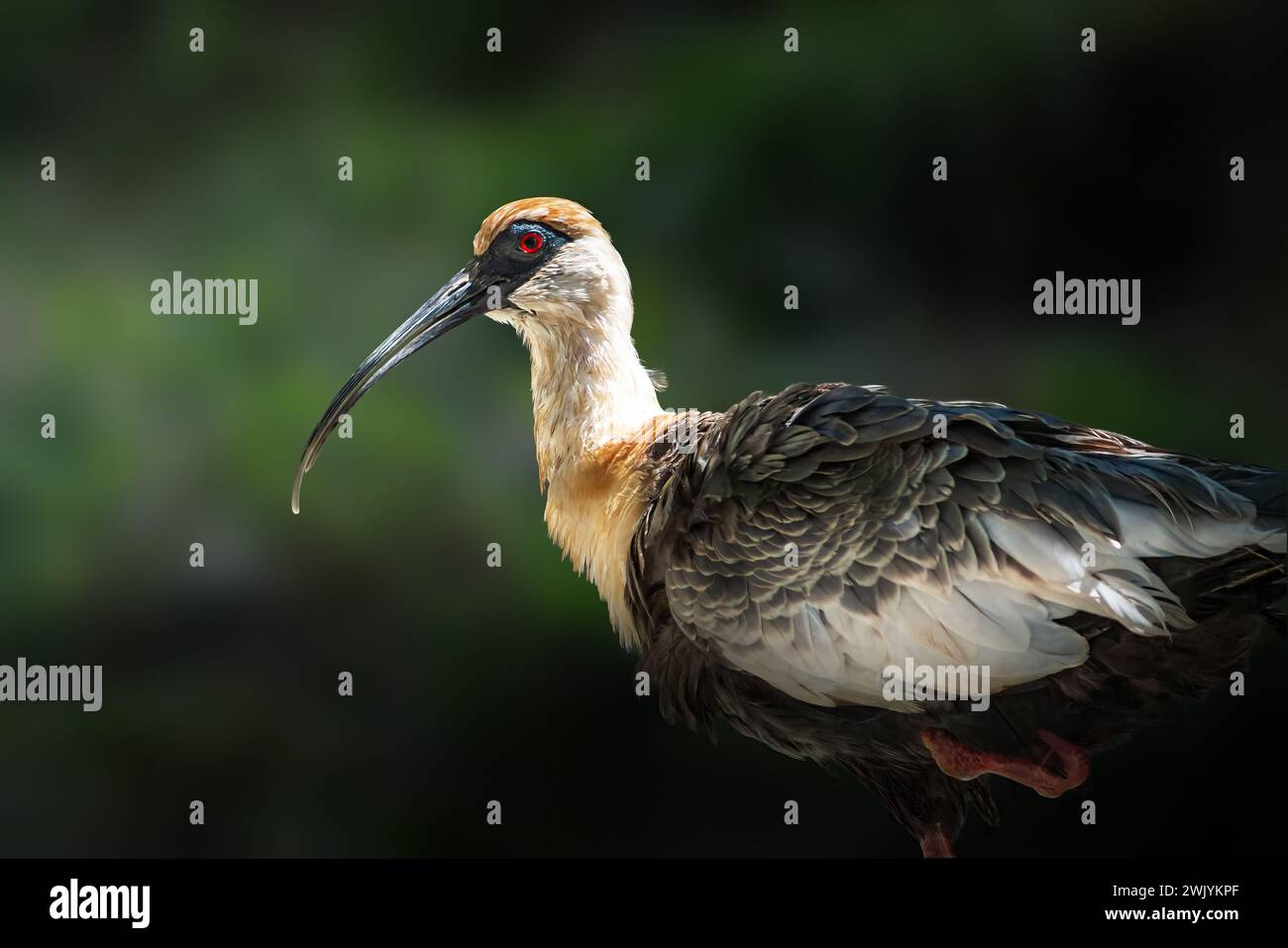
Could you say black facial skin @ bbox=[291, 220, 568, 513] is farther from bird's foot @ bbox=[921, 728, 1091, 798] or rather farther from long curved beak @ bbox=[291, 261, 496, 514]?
bird's foot @ bbox=[921, 728, 1091, 798]

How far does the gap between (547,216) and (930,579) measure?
1.35 metres

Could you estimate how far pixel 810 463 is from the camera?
3145 mm

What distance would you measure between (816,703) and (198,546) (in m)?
2.41

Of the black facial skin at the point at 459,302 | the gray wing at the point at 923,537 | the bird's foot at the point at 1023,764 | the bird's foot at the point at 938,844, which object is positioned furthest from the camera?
the black facial skin at the point at 459,302

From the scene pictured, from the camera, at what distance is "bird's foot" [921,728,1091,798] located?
3.10 metres

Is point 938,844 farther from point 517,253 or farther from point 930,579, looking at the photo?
point 517,253

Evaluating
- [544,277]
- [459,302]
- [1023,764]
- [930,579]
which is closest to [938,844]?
[1023,764]

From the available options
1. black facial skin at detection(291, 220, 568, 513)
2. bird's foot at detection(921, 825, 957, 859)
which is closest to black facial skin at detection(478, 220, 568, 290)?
black facial skin at detection(291, 220, 568, 513)

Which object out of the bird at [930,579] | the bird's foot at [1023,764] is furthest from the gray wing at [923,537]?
the bird's foot at [1023,764]

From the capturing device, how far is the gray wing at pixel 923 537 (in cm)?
297

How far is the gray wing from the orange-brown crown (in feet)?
2.35

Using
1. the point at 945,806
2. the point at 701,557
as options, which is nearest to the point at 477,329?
the point at 701,557

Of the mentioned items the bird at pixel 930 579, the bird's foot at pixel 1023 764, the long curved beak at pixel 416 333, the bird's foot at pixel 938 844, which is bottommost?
the bird's foot at pixel 938 844

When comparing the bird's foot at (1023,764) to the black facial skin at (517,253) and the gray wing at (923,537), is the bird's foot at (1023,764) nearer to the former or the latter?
the gray wing at (923,537)
